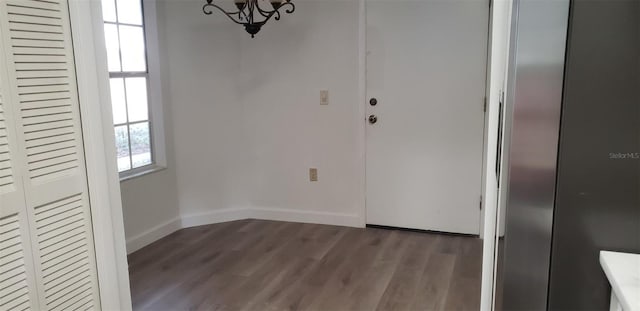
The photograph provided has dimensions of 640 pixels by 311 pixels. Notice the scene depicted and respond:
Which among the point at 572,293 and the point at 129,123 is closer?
the point at 572,293

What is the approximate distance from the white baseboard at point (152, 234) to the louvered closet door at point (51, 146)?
55.0 inches

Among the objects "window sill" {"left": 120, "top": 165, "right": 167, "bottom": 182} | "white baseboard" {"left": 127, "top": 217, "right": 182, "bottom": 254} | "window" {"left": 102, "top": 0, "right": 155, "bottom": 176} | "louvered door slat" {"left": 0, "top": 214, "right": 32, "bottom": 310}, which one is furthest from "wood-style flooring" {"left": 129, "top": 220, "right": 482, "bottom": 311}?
"louvered door slat" {"left": 0, "top": 214, "right": 32, "bottom": 310}

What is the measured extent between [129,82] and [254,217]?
1.48m

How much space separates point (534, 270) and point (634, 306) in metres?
0.24

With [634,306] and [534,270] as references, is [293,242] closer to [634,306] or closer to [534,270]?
[534,270]

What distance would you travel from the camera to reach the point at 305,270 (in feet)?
9.83

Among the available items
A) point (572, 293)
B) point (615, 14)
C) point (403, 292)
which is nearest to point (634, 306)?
point (572, 293)

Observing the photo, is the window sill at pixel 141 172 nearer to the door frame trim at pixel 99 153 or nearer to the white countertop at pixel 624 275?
the door frame trim at pixel 99 153

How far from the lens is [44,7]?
1.69 metres

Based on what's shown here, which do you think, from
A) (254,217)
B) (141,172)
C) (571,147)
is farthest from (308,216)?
(571,147)

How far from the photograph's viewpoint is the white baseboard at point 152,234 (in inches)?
130

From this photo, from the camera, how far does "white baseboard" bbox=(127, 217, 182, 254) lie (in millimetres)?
3305

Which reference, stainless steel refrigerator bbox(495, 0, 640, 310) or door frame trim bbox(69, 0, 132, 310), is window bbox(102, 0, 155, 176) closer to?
door frame trim bbox(69, 0, 132, 310)

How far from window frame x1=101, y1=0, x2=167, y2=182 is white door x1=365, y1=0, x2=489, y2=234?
1.53 m
